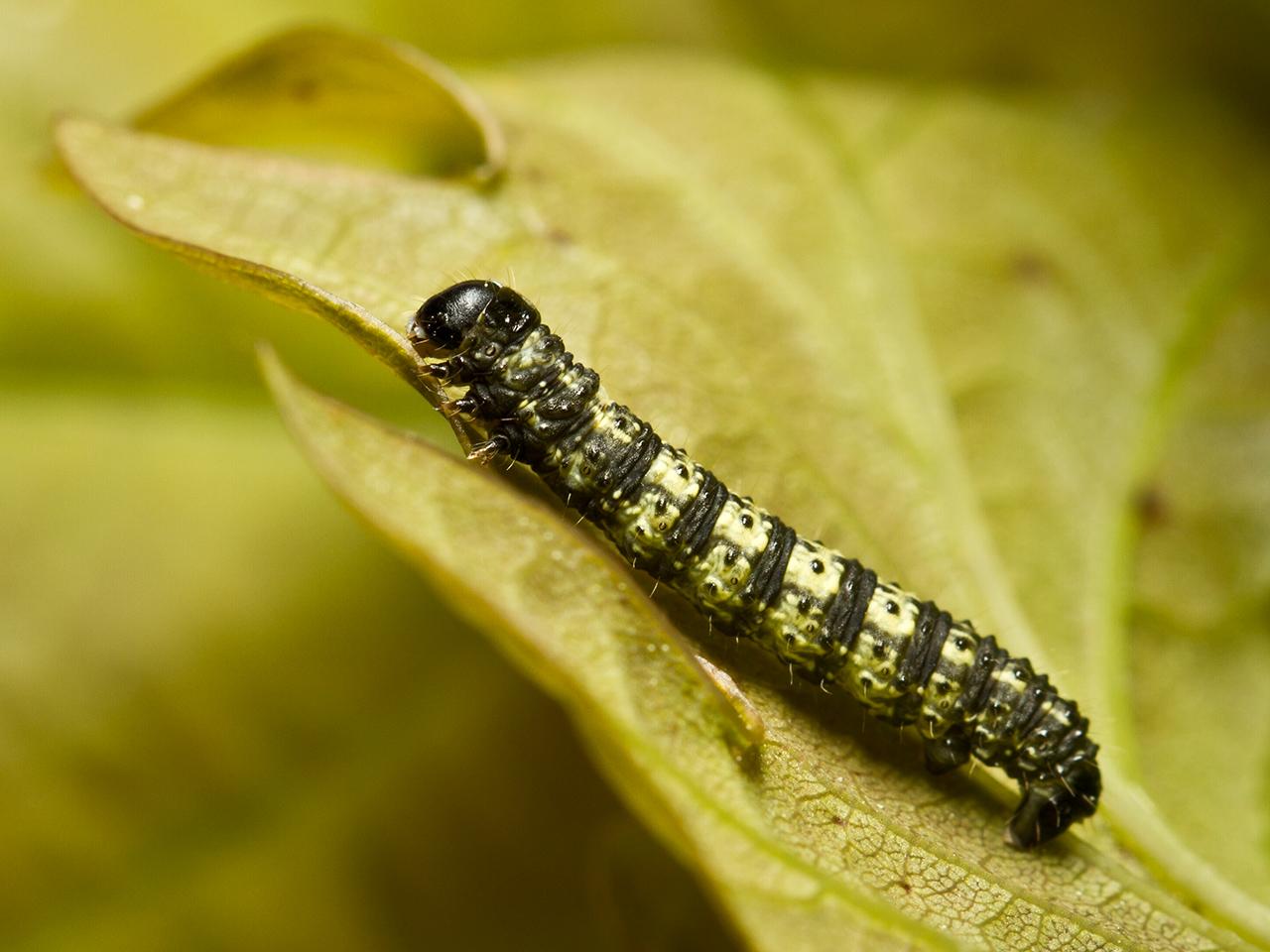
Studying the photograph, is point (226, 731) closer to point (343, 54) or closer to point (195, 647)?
point (195, 647)

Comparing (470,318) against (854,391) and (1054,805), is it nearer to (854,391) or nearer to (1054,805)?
(854,391)

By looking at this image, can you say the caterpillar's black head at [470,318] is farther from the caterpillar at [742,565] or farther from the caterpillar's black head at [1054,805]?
the caterpillar's black head at [1054,805]

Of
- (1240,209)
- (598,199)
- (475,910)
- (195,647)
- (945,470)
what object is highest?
(1240,209)

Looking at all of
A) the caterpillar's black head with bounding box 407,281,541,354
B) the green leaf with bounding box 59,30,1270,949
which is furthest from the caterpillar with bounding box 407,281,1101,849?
the green leaf with bounding box 59,30,1270,949

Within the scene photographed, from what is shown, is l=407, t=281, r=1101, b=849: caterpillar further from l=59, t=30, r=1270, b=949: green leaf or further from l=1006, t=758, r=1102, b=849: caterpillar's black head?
l=59, t=30, r=1270, b=949: green leaf

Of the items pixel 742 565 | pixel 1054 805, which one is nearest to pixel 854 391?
pixel 742 565

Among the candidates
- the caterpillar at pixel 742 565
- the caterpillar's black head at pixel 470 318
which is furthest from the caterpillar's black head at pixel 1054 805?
the caterpillar's black head at pixel 470 318

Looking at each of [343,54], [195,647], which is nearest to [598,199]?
[343,54]
